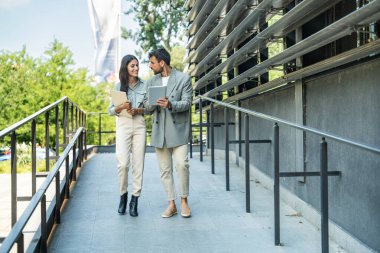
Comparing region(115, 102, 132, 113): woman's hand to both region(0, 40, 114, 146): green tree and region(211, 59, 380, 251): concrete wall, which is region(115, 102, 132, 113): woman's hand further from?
region(0, 40, 114, 146): green tree

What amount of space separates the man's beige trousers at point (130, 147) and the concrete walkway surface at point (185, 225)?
356 millimetres

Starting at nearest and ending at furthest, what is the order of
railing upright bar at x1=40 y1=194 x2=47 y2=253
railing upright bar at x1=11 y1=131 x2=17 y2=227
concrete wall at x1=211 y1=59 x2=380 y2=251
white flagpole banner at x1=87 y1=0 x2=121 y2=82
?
railing upright bar at x1=11 y1=131 x2=17 y2=227 < concrete wall at x1=211 y1=59 x2=380 y2=251 < railing upright bar at x1=40 y1=194 x2=47 y2=253 < white flagpole banner at x1=87 y1=0 x2=121 y2=82

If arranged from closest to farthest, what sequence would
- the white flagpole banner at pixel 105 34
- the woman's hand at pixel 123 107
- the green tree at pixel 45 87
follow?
1. the woman's hand at pixel 123 107
2. the green tree at pixel 45 87
3. the white flagpole banner at pixel 105 34

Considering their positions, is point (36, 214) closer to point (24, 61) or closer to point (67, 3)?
point (24, 61)

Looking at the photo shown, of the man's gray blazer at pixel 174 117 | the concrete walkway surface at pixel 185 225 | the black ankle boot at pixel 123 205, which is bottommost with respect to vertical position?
the concrete walkway surface at pixel 185 225

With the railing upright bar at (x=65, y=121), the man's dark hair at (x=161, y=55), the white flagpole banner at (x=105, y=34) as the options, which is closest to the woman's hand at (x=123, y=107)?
the man's dark hair at (x=161, y=55)

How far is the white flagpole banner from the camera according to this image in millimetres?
21625

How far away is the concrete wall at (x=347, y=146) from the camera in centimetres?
378

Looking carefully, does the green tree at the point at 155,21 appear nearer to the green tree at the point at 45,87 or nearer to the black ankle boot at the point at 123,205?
the green tree at the point at 45,87

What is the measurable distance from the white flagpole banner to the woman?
16899 millimetres

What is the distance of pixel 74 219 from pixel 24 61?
20.2 meters

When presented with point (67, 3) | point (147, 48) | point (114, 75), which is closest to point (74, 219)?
point (114, 75)

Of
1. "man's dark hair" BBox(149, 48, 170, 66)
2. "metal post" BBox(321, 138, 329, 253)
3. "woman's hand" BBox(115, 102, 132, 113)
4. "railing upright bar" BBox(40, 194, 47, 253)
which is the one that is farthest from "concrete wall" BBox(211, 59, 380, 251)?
"railing upright bar" BBox(40, 194, 47, 253)

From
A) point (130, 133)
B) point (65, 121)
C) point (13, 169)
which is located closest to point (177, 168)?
point (130, 133)
